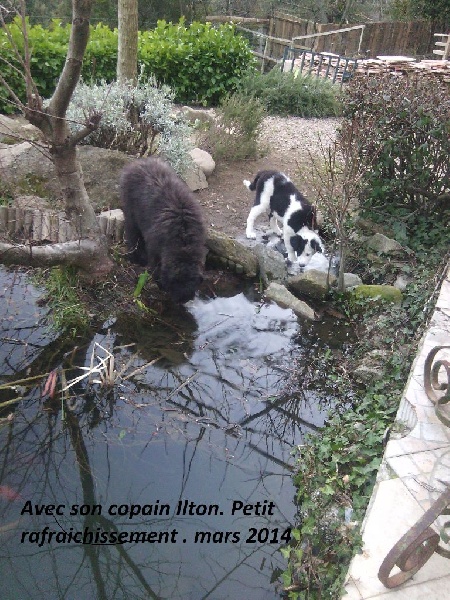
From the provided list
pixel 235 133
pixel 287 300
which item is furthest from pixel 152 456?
pixel 235 133

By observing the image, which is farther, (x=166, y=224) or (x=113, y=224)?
(x=113, y=224)

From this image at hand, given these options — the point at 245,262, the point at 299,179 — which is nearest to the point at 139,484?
the point at 245,262

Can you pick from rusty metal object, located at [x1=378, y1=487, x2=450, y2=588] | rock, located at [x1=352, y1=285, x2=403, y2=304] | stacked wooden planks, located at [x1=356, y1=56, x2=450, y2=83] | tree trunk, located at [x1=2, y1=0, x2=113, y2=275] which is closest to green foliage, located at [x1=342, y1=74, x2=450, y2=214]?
rock, located at [x1=352, y1=285, x2=403, y2=304]

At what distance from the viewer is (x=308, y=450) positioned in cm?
400

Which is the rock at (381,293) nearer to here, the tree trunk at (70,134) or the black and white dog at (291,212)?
the black and white dog at (291,212)

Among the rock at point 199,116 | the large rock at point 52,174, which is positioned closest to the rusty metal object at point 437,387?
the large rock at point 52,174

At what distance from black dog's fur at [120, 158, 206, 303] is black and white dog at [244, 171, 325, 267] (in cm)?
133

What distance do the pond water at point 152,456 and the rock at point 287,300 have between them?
0.90ft

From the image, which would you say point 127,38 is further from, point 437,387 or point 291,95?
point 437,387

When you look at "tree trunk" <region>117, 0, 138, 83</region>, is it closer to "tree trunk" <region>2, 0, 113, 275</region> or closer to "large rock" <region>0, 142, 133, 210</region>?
"large rock" <region>0, 142, 133, 210</region>

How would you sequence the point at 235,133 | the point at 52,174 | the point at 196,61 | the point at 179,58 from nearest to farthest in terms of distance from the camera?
1. the point at 52,174
2. the point at 235,133
3. the point at 179,58
4. the point at 196,61

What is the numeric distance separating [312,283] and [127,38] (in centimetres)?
449

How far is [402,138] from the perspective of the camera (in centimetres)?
620

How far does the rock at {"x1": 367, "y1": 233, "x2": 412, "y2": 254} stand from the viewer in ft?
21.0
